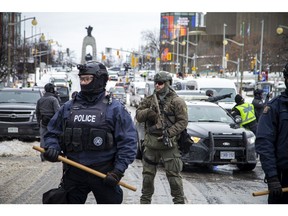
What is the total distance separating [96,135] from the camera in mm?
6062

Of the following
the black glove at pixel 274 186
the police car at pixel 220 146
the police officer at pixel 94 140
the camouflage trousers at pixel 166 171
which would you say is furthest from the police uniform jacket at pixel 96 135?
the police car at pixel 220 146

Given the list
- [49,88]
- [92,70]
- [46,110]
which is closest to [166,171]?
[92,70]

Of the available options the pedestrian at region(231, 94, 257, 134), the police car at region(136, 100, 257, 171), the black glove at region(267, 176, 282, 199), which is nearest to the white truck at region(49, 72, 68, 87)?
the pedestrian at region(231, 94, 257, 134)

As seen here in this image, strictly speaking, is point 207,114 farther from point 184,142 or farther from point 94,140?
point 94,140

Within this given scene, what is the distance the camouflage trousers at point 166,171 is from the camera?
26.4ft

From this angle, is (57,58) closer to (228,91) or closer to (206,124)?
(228,91)

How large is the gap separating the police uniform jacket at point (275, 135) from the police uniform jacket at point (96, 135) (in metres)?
1.20

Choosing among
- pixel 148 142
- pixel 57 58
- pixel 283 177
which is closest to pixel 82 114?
pixel 283 177

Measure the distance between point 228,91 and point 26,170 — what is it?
14651mm

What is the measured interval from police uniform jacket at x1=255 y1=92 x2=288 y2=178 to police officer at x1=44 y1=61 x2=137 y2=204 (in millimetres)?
1198

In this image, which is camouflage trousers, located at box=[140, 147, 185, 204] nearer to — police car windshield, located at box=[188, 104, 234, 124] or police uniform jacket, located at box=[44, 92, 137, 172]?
police uniform jacket, located at box=[44, 92, 137, 172]

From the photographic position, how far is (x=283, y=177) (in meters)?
5.83

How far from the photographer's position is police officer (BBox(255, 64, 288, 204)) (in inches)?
224
